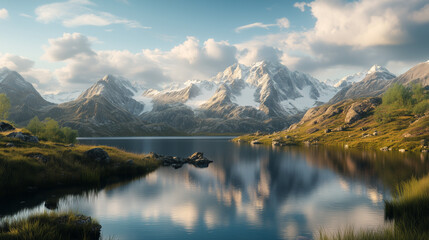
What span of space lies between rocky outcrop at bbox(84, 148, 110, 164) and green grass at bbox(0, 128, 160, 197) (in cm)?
113

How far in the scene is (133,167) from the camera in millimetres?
62094

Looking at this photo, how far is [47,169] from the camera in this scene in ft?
138

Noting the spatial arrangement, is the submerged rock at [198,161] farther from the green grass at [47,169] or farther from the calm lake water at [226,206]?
the green grass at [47,169]

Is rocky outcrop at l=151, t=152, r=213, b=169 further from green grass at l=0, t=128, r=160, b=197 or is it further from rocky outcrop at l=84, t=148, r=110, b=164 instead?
rocky outcrop at l=84, t=148, r=110, b=164

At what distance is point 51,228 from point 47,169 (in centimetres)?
2704

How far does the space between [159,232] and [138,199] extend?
14517 millimetres

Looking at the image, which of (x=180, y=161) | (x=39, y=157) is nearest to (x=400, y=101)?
(x=180, y=161)

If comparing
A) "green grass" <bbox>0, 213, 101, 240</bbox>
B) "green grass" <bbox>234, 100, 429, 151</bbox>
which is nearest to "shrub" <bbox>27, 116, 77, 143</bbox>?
"green grass" <bbox>0, 213, 101, 240</bbox>

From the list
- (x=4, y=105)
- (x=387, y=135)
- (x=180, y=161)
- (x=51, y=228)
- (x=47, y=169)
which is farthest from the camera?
(x=387, y=135)

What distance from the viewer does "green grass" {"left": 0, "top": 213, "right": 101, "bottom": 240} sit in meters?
18.4

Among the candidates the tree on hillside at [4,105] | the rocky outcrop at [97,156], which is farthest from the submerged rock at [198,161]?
the tree on hillside at [4,105]

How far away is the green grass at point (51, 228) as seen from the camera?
60.5 feet

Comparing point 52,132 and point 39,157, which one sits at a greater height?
point 52,132

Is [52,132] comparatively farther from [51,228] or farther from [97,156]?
[51,228]
